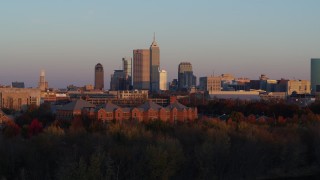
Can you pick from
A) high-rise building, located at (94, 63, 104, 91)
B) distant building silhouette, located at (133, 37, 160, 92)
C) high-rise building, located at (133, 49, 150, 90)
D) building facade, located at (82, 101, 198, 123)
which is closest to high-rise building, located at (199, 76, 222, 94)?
distant building silhouette, located at (133, 37, 160, 92)

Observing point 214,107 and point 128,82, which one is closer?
point 214,107

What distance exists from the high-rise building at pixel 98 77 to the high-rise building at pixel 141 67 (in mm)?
11054

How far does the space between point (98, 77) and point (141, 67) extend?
14214mm

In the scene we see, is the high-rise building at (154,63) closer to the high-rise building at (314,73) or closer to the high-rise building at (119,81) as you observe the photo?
the high-rise building at (119,81)

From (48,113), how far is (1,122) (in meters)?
5.02

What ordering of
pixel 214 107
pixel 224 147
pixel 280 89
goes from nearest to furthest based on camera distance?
1. pixel 224 147
2. pixel 214 107
3. pixel 280 89

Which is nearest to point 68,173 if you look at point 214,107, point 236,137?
point 236,137

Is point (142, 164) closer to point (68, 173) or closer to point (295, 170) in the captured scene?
point (68, 173)

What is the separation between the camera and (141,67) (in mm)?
173500

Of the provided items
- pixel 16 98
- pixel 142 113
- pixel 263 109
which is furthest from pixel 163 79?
pixel 142 113

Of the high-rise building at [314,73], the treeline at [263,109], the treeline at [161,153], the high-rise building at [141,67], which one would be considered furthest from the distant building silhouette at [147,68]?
the treeline at [161,153]

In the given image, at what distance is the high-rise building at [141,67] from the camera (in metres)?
172

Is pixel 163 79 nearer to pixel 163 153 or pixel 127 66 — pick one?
pixel 127 66

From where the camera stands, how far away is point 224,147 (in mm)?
29094
